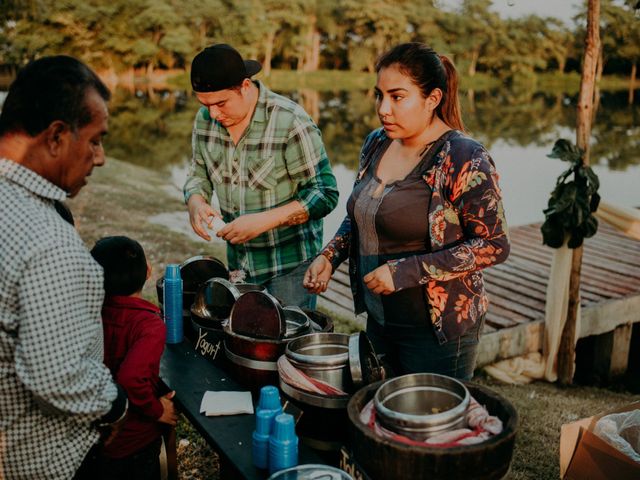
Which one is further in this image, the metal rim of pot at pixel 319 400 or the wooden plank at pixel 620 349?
the wooden plank at pixel 620 349

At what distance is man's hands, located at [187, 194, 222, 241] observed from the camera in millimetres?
3064

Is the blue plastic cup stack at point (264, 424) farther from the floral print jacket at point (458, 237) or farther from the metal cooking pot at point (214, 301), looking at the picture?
the metal cooking pot at point (214, 301)

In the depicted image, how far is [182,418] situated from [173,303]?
4.98ft

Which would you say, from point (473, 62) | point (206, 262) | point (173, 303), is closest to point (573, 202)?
point (206, 262)

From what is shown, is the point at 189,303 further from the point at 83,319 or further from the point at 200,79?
the point at 83,319

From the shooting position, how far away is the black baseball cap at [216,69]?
2.85 meters

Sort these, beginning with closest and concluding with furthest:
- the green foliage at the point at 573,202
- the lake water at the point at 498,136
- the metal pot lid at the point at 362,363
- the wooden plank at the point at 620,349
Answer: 1. the metal pot lid at the point at 362,363
2. the green foliage at the point at 573,202
3. the wooden plank at the point at 620,349
4. the lake water at the point at 498,136

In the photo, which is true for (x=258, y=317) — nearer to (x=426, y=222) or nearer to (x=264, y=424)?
(x=264, y=424)

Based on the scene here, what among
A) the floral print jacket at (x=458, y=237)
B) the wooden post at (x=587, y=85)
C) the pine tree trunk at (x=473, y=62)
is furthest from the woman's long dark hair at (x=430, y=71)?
the pine tree trunk at (x=473, y=62)

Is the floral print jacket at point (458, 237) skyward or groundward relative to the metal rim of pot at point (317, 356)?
skyward

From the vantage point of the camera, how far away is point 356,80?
51250mm

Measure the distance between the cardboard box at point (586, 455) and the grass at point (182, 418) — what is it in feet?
4.77

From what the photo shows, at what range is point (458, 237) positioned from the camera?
2.39 metres

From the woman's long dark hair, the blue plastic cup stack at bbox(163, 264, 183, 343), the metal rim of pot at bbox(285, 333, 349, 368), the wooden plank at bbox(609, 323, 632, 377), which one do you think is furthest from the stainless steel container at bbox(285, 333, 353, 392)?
the wooden plank at bbox(609, 323, 632, 377)
